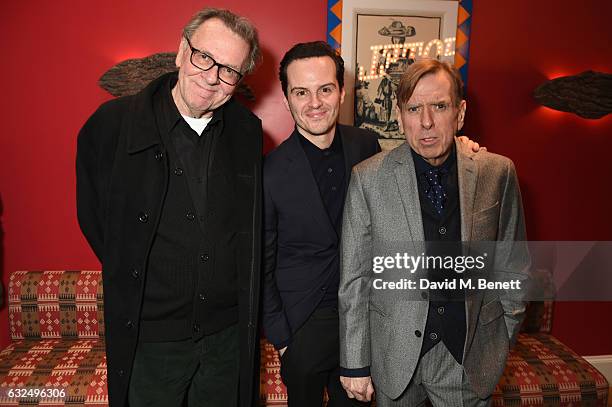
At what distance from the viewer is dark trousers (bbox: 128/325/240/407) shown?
67.9 inches

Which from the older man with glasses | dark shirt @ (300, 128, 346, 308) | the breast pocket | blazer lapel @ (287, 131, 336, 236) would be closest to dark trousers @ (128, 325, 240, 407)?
the older man with glasses

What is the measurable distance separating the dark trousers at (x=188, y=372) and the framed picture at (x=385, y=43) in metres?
1.75

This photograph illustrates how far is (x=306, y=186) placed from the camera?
71.3 inches

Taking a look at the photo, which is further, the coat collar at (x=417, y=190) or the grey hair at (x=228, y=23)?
the grey hair at (x=228, y=23)

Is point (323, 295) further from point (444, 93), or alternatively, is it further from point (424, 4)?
point (424, 4)

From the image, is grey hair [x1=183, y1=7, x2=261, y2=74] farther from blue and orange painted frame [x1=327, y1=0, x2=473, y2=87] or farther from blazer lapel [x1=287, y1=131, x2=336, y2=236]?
blue and orange painted frame [x1=327, y1=0, x2=473, y2=87]

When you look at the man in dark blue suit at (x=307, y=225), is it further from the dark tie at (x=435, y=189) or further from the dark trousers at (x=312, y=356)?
the dark tie at (x=435, y=189)

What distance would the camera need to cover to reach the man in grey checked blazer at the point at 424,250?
1528 mm

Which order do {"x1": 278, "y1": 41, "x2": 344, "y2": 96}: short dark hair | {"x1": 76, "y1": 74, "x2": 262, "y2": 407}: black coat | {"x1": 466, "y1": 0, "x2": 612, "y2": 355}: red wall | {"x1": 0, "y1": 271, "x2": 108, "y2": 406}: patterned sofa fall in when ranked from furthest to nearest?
{"x1": 466, "y1": 0, "x2": 612, "y2": 355}: red wall, {"x1": 0, "y1": 271, "x2": 108, "y2": 406}: patterned sofa, {"x1": 278, "y1": 41, "x2": 344, "y2": 96}: short dark hair, {"x1": 76, "y1": 74, "x2": 262, "y2": 407}: black coat

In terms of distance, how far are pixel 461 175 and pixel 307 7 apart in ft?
6.04

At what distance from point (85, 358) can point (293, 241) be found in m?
1.71

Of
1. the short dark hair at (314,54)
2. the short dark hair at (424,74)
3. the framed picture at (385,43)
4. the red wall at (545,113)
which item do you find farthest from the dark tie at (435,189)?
the red wall at (545,113)

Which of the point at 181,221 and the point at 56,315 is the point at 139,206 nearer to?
the point at 181,221

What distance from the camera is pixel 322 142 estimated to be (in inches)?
74.0
